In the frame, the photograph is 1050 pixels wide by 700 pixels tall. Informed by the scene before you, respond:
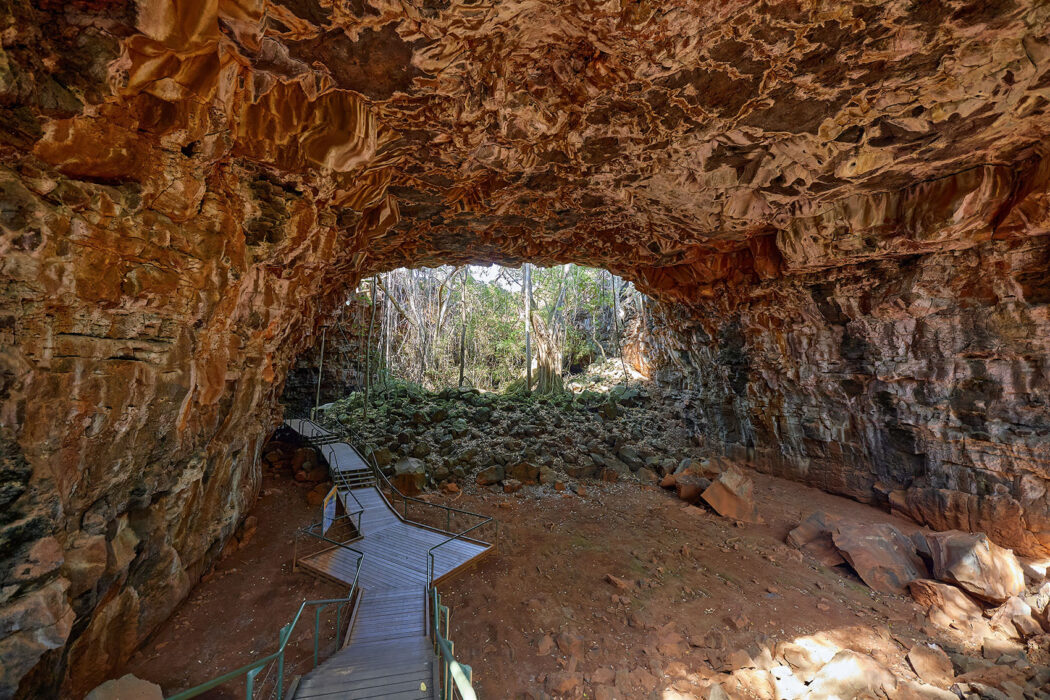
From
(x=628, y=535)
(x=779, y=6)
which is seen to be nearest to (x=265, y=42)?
(x=779, y=6)

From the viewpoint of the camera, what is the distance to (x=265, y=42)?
396 centimetres

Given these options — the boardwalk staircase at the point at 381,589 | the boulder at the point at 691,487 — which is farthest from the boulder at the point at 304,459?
the boulder at the point at 691,487

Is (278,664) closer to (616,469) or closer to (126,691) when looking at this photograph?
(126,691)

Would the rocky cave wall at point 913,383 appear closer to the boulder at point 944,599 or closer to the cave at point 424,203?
the cave at point 424,203

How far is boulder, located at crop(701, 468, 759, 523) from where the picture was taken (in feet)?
32.2

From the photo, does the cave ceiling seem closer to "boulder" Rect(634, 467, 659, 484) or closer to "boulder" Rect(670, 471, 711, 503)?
"boulder" Rect(670, 471, 711, 503)

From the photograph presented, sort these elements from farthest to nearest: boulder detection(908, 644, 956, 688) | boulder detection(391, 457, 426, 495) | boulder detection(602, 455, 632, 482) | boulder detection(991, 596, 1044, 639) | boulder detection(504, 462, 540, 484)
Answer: boulder detection(602, 455, 632, 482), boulder detection(504, 462, 540, 484), boulder detection(391, 457, 426, 495), boulder detection(991, 596, 1044, 639), boulder detection(908, 644, 956, 688)

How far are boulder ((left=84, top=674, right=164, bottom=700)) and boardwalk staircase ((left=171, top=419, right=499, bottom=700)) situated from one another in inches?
33.4

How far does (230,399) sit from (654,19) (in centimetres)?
827

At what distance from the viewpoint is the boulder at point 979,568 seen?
6.32 metres

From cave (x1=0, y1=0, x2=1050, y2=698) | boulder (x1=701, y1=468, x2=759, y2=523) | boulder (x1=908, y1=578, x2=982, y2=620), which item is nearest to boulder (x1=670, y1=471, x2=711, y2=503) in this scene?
boulder (x1=701, y1=468, x2=759, y2=523)

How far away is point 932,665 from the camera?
5105 millimetres

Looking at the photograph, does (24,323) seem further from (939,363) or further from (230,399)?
(939,363)

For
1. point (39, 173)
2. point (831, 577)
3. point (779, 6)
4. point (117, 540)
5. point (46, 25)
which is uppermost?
point (779, 6)
